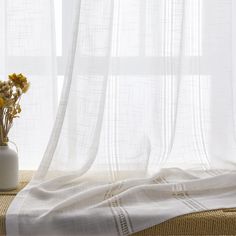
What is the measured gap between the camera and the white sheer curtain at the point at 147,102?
176 cm

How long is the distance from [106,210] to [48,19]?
769mm

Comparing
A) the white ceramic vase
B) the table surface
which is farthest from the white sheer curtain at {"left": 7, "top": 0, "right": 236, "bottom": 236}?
the table surface

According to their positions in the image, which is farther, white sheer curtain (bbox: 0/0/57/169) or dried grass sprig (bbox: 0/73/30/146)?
white sheer curtain (bbox: 0/0/57/169)

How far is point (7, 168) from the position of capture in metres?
1.66

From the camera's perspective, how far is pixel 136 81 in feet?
6.14

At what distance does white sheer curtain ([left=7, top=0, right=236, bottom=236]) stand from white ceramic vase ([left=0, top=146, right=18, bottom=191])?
0.25ft

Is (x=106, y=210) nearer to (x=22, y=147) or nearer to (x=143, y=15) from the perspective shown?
(x=22, y=147)

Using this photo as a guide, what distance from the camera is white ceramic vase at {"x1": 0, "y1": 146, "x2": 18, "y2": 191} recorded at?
5.43ft

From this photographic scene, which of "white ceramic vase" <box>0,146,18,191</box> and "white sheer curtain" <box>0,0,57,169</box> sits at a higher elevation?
"white sheer curtain" <box>0,0,57,169</box>

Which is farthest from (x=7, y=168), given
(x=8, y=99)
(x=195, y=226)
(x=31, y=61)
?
(x=195, y=226)

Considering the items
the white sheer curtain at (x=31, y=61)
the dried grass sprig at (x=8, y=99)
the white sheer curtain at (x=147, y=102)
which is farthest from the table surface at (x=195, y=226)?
the white sheer curtain at (x=31, y=61)

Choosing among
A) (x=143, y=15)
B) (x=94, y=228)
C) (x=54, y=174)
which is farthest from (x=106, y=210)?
(x=143, y=15)

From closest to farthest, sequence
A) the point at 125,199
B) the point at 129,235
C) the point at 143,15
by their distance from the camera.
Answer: the point at 129,235
the point at 125,199
the point at 143,15

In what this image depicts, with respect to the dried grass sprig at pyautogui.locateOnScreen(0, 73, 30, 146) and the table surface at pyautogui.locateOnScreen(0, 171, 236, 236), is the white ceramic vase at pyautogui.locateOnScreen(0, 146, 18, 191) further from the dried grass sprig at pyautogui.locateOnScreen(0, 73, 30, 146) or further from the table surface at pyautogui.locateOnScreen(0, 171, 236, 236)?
the table surface at pyautogui.locateOnScreen(0, 171, 236, 236)
